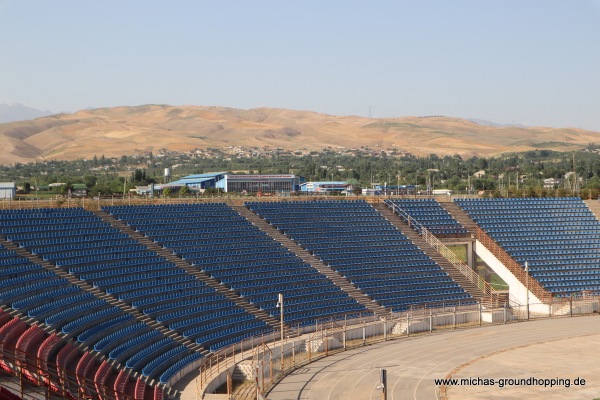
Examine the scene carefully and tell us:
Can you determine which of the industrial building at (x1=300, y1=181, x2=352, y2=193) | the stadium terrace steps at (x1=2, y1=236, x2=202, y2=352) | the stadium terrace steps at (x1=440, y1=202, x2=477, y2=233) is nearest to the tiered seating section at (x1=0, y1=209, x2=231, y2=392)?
the stadium terrace steps at (x1=2, y1=236, x2=202, y2=352)

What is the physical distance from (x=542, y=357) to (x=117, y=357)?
2205 centimetres

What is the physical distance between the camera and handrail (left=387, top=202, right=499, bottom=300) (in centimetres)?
5858

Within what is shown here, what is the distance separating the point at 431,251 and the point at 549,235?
11.2 metres

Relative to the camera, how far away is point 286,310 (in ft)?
157

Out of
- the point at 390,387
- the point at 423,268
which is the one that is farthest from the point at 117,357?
the point at 423,268

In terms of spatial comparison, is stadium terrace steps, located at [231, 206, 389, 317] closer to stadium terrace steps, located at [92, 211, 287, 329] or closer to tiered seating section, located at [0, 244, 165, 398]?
stadium terrace steps, located at [92, 211, 287, 329]

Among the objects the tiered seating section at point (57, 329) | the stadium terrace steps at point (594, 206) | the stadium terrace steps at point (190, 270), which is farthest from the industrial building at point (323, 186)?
the tiered seating section at point (57, 329)

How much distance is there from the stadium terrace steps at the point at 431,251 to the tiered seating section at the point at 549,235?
3533 millimetres

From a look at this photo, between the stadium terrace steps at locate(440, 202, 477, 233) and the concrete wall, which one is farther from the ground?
the stadium terrace steps at locate(440, 202, 477, 233)

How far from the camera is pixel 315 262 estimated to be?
182ft

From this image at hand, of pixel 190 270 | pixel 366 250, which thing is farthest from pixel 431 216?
pixel 190 270

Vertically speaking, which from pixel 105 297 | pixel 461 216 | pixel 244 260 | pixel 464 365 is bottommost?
pixel 464 365

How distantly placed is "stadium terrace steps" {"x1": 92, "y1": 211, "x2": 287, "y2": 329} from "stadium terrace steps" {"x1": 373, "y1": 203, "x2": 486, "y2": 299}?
1716 centimetres

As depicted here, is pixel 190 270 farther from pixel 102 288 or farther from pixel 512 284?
pixel 512 284
